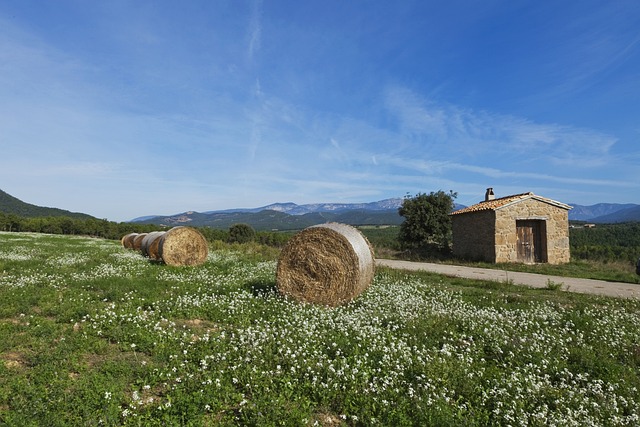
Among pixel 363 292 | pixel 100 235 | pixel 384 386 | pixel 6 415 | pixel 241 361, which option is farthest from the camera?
pixel 100 235

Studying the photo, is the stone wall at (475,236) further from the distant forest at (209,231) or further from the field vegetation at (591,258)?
the distant forest at (209,231)

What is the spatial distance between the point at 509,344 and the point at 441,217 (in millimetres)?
29423

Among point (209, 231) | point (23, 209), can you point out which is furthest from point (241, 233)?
point (23, 209)

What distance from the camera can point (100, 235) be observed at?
63.8m

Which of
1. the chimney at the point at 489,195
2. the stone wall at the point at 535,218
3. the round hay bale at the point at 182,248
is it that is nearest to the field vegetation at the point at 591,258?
the stone wall at the point at 535,218

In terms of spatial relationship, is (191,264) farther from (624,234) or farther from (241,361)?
(624,234)

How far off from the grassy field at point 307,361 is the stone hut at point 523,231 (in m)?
13.7

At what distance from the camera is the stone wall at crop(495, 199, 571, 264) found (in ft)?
80.9

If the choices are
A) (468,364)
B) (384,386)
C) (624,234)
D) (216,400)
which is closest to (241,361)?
(216,400)

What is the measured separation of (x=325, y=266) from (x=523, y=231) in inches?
774

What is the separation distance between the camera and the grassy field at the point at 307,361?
482cm

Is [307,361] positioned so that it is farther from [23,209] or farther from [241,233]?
[23,209]

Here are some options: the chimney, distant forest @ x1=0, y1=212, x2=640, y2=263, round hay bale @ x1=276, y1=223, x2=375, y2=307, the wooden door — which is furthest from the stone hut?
round hay bale @ x1=276, y1=223, x2=375, y2=307

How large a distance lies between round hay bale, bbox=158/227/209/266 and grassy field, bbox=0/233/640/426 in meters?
7.79
